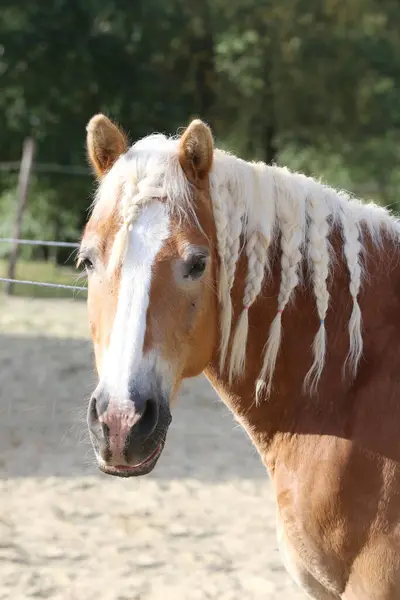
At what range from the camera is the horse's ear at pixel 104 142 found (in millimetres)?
1825

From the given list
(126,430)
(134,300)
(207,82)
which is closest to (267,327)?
(134,300)

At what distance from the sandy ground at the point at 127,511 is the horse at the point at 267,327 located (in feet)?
4.74

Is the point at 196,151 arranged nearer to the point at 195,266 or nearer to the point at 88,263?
the point at 195,266

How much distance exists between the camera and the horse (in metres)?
1.61

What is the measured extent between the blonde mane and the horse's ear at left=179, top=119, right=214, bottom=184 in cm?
3

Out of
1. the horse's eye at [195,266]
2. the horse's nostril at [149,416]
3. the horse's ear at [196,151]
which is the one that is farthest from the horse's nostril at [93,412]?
the horse's ear at [196,151]

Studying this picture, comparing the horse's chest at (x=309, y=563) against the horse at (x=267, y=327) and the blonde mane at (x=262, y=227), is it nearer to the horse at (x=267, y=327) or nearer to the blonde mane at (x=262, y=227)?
the horse at (x=267, y=327)

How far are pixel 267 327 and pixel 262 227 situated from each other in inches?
10.7

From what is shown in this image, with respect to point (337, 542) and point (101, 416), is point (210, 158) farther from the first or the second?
point (337, 542)

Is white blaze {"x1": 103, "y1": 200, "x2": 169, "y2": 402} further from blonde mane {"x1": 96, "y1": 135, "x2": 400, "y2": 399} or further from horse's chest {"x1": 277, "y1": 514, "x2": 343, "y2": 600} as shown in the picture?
horse's chest {"x1": 277, "y1": 514, "x2": 343, "y2": 600}

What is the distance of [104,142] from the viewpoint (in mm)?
1840

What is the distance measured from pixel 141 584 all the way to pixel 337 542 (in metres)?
1.70

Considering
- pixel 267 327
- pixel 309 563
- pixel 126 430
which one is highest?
pixel 267 327

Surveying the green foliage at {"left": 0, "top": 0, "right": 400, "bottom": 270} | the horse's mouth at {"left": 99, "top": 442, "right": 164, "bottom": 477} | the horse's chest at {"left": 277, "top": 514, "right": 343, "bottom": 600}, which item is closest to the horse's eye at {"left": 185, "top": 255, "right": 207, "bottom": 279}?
the horse's mouth at {"left": 99, "top": 442, "right": 164, "bottom": 477}
